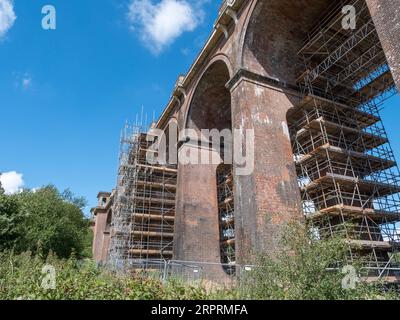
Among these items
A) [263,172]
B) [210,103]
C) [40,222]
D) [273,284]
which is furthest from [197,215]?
[40,222]

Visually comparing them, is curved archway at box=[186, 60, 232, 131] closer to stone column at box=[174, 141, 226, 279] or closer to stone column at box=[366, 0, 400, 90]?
stone column at box=[174, 141, 226, 279]

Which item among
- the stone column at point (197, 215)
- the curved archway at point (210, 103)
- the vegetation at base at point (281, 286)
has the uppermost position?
the curved archway at point (210, 103)

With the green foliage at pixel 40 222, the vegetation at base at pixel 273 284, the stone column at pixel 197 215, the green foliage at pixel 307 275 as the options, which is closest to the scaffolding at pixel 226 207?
the stone column at pixel 197 215

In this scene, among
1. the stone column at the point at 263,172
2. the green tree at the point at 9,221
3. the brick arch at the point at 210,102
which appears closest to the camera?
the stone column at the point at 263,172

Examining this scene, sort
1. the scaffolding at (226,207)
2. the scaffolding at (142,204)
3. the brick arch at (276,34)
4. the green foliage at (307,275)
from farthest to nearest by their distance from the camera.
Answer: the scaffolding at (142,204) → the scaffolding at (226,207) → the brick arch at (276,34) → the green foliage at (307,275)

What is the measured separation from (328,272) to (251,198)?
450cm

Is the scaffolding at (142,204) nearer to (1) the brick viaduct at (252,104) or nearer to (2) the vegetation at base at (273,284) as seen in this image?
(1) the brick viaduct at (252,104)

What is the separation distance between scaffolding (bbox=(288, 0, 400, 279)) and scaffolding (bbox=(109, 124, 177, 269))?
12.0 meters

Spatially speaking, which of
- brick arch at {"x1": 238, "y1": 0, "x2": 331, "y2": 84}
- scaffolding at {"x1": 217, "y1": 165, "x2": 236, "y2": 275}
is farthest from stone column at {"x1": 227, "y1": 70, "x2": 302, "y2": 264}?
scaffolding at {"x1": 217, "y1": 165, "x2": 236, "y2": 275}

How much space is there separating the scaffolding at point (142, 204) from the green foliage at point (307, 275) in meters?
15.9

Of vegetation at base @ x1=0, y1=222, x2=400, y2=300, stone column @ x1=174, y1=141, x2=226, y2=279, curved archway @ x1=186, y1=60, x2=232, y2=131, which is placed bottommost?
vegetation at base @ x1=0, y1=222, x2=400, y2=300

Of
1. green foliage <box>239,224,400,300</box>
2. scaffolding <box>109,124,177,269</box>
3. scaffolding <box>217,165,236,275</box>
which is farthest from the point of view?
scaffolding <box>109,124,177,269</box>

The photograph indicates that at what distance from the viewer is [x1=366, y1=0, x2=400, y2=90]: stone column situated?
592 centimetres

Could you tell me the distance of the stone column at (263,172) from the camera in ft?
Answer: 28.8
